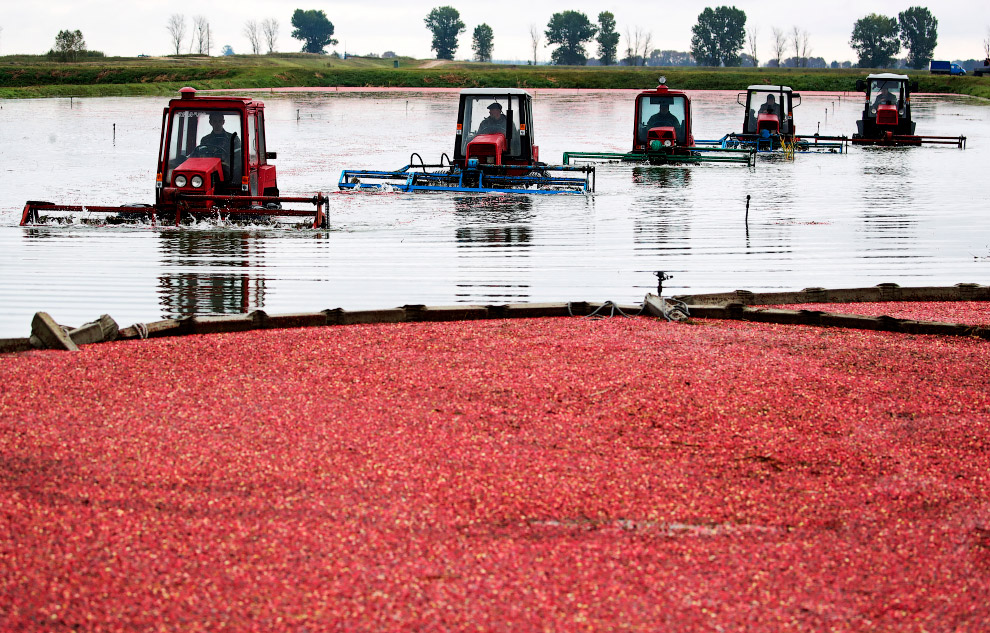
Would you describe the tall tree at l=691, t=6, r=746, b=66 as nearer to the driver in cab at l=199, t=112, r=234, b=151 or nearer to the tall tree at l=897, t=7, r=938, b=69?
the tall tree at l=897, t=7, r=938, b=69

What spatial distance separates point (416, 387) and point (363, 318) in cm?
197

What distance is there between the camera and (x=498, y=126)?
21.9m

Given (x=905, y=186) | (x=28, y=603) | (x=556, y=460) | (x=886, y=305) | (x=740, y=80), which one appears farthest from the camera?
(x=740, y=80)

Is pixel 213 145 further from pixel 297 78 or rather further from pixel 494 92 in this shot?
pixel 297 78

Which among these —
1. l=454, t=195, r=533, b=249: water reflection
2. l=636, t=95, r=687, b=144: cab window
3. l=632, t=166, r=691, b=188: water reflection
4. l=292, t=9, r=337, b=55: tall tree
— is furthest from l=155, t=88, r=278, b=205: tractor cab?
l=292, t=9, r=337, b=55: tall tree

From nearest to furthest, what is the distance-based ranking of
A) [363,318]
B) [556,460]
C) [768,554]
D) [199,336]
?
1. [768,554]
2. [556,460]
3. [199,336]
4. [363,318]

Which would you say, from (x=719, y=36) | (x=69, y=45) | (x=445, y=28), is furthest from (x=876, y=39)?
(x=69, y=45)

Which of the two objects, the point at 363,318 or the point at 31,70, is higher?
the point at 31,70

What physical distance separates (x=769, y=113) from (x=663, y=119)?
22.7 feet

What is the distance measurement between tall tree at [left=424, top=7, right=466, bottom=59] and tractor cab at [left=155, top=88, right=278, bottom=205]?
148726mm

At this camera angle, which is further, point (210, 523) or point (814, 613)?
point (210, 523)

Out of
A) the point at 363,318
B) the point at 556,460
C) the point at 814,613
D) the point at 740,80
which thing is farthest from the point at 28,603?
the point at 740,80

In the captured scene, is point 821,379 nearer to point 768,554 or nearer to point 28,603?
point 768,554

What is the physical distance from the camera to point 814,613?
4.10 meters
